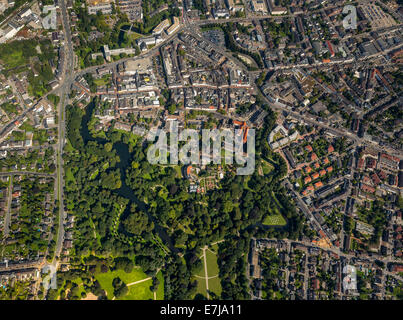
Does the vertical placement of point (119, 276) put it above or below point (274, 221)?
below

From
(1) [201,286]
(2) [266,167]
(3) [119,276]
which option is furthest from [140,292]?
(2) [266,167]

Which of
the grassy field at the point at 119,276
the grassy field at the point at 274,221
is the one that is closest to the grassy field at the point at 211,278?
the grassy field at the point at 119,276

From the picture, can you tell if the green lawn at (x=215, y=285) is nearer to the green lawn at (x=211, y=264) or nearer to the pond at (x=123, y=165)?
the green lawn at (x=211, y=264)

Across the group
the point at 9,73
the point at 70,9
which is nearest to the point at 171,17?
the point at 70,9

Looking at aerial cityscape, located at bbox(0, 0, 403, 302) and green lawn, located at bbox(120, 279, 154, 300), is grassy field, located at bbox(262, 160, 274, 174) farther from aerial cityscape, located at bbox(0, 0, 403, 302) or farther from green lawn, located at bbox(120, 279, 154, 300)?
green lawn, located at bbox(120, 279, 154, 300)

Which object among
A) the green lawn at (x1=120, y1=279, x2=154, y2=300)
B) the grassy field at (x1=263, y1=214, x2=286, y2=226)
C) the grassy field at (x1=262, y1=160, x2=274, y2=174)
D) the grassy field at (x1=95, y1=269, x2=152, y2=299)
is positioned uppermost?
the grassy field at (x1=262, y1=160, x2=274, y2=174)

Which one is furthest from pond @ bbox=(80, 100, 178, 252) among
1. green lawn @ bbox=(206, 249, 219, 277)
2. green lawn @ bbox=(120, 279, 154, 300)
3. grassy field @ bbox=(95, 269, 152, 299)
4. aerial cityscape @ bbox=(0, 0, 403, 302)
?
green lawn @ bbox=(120, 279, 154, 300)

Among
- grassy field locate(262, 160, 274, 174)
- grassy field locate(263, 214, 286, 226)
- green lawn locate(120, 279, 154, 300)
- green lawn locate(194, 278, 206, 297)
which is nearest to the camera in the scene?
green lawn locate(120, 279, 154, 300)

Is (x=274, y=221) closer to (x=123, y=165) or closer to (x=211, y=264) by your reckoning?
(x=211, y=264)

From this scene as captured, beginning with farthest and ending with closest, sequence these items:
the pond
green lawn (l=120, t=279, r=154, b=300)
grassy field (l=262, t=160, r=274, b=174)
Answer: grassy field (l=262, t=160, r=274, b=174) < the pond < green lawn (l=120, t=279, r=154, b=300)
